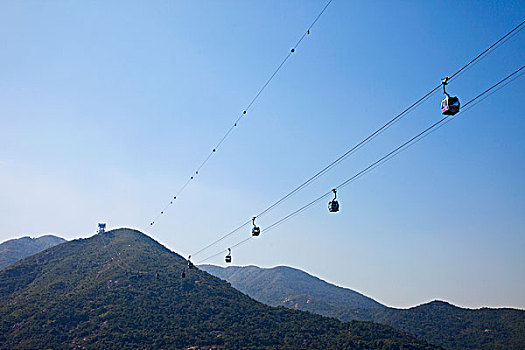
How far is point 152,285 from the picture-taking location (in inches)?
4845

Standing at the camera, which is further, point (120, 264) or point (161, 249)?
point (161, 249)

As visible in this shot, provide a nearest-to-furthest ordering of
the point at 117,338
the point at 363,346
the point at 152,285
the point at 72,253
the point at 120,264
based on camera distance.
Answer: the point at 117,338
the point at 363,346
the point at 152,285
the point at 120,264
the point at 72,253

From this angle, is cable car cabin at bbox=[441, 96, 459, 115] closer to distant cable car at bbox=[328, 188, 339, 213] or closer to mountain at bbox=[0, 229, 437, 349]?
distant cable car at bbox=[328, 188, 339, 213]

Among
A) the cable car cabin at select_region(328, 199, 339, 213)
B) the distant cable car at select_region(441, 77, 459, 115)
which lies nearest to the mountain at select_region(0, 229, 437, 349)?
the cable car cabin at select_region(328, 199, 339, 213)

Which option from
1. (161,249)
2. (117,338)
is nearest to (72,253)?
(161,249)

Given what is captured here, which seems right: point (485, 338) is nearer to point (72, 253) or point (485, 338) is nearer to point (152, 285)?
point (152, 285)

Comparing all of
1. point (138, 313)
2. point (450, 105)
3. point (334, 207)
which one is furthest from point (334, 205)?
point (138, 313)

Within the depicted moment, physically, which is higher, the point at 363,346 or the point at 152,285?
the point at 152,285

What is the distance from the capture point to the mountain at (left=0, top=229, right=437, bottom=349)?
94.3 metres

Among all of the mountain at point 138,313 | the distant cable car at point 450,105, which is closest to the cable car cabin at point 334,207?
the distant cable car at point 450,105

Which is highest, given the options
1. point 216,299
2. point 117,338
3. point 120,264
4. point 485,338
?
point 120,264

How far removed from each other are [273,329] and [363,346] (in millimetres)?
25573

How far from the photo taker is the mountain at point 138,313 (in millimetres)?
94312

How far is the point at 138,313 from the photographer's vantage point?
347 feet
